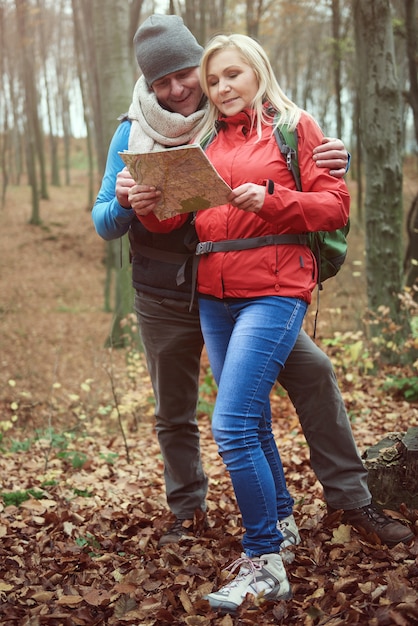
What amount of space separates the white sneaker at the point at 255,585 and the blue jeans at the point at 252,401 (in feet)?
0.15

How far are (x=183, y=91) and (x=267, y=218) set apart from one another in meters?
0.91

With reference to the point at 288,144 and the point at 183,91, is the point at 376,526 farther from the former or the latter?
the point at 183,91

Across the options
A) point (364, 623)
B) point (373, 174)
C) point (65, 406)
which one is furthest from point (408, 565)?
point (65, 406)

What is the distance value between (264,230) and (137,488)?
275 cm

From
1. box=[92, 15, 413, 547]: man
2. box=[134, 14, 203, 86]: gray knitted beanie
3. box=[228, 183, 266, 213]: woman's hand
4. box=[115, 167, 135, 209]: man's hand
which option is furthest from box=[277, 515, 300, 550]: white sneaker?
box=[134, 14, 203, 86]: gray knitted beanie

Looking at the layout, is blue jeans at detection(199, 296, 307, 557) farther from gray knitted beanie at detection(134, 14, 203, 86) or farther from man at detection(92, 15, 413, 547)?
gray knitted beanie at detection(134, 14, 203, 86)

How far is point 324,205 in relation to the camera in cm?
264

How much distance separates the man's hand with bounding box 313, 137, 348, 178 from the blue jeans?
58 centimetres

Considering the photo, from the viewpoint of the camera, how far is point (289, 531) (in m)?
3.25

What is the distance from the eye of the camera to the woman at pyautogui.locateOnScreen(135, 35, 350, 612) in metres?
2.66

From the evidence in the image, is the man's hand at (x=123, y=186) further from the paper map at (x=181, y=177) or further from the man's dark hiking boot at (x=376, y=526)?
the man's dark hiking boot at (x=376, y=526)

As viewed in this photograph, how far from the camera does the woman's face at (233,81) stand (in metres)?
2.80

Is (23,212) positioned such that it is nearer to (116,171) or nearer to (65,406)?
(65,406)

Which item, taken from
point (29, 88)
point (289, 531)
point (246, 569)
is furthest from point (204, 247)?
point (29, 88)
